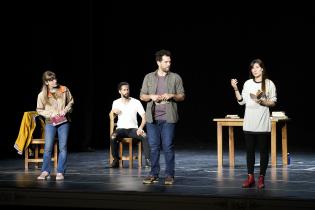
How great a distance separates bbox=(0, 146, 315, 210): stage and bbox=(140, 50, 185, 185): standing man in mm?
379

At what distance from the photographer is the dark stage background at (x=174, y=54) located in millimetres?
10758

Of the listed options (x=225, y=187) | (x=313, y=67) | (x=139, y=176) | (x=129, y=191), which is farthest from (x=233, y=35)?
(x=129, y=191)

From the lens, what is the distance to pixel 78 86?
11430mm

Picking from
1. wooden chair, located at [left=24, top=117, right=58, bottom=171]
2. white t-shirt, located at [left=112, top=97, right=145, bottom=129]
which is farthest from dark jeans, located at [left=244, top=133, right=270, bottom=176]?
wooden chair, located at [left=24, top=117, right=58, bottom=171]

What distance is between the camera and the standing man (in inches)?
249

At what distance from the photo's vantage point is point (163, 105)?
6.35 metres

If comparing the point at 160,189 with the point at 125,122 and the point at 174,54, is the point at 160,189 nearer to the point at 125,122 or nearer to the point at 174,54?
the point at 125,122

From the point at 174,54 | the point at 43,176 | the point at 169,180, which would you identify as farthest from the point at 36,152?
the point at 174,54

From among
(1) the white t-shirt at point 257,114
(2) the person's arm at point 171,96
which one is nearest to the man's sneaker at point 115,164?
(2) the person's arm at point 171,96

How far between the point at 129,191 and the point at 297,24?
6507 millimetres

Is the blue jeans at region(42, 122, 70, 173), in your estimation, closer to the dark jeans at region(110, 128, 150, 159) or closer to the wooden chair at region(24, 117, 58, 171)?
the wooden chair at region(24, 117, 58, 171)

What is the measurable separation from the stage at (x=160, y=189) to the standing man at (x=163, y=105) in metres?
0.38

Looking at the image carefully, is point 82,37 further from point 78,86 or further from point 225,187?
point 225,187

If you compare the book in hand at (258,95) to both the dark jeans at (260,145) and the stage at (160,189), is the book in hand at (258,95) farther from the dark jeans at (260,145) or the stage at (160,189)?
the stage at (160,189)
